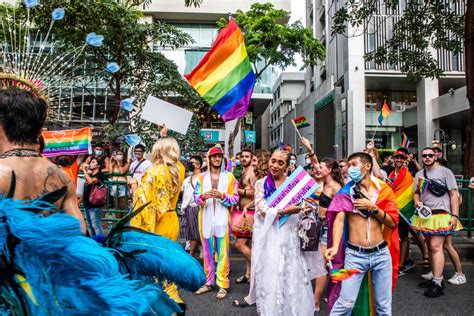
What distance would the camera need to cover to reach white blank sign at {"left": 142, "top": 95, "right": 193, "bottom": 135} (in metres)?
5.28

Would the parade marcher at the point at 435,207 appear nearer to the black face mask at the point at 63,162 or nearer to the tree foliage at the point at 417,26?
the tree foliage at the point at 417,26

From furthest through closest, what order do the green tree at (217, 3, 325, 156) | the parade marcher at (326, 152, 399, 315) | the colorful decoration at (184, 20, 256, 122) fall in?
the green tree at (217, 3, 325, 156), the colorful decoration at (184, 20, 256, 122), the parade marcher at (326, 152, 399, 315)

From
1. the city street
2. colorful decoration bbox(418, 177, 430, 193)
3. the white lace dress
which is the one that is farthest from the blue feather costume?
colorful decoration bbox(418, 177, 430, 193)

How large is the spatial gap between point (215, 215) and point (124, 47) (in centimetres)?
723

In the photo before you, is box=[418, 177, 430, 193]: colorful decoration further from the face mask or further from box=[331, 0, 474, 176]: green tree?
box=[331, 0, 474, 176]: green tree

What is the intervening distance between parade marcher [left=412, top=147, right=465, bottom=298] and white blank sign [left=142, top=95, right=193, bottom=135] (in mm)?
3463

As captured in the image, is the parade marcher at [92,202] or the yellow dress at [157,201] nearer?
the yellow dress at [157,201]

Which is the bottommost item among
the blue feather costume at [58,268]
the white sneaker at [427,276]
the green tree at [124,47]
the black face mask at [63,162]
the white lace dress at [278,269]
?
the white sneaker at [427,276]

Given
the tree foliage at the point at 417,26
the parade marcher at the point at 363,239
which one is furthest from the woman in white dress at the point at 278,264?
the tree foliage at the point at 417,26

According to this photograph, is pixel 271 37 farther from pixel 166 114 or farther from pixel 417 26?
pixel 166 114

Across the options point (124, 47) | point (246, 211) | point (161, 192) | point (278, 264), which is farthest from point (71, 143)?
point (278, 264)

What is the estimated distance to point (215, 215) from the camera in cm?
544

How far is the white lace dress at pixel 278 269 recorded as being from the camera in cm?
387

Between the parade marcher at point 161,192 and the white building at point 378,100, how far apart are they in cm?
1597
